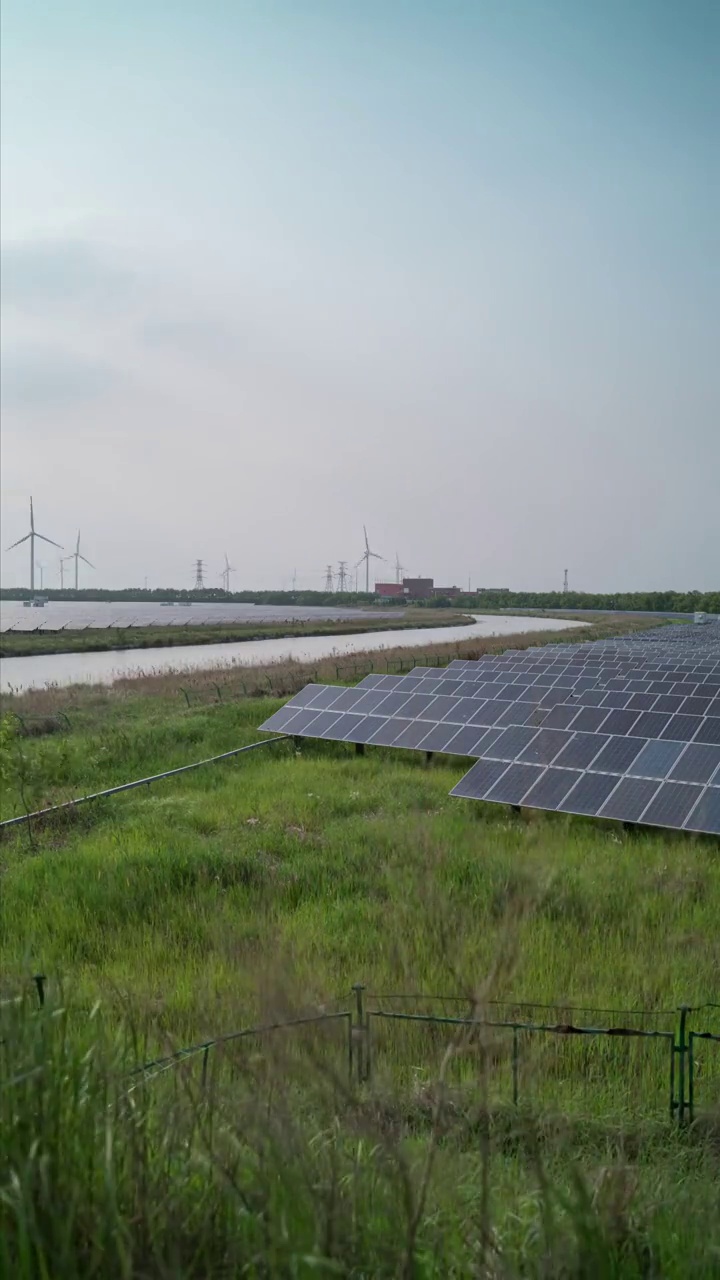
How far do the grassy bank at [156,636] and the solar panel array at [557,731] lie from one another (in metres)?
38.3

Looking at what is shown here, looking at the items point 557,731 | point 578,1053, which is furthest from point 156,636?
point 578,1053

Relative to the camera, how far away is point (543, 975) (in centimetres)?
720

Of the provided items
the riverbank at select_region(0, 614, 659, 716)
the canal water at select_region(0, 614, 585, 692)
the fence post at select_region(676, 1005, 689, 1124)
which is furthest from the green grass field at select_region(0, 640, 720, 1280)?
the canal water at select_region(0, 614, 585, 692)

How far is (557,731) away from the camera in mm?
15086

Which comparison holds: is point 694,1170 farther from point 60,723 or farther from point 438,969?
point 60,723

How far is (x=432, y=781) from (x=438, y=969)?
8.11m

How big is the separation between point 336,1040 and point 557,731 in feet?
43.3

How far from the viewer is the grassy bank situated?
55.9 meters

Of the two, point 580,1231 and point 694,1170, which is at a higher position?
point 580,1231

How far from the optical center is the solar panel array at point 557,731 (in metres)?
12.0

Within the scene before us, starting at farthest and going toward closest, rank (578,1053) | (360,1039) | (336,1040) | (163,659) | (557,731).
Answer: (163,659)
(557,731)
(578,1053)
(360,1039)
(336,1040)

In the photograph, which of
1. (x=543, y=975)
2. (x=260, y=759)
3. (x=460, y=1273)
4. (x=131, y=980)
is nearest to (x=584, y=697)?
(x=260, y=759)

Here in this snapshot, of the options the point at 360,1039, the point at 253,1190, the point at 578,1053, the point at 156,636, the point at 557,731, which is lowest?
the point at 578,1053

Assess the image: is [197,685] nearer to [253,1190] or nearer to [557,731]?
[557,731]
